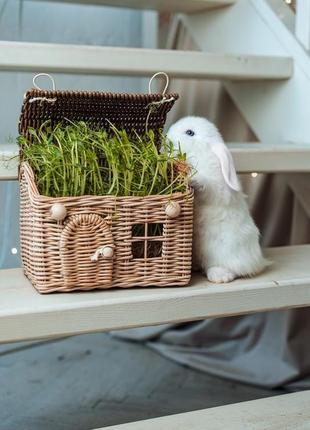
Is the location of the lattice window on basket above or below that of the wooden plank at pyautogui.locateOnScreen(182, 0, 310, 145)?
below

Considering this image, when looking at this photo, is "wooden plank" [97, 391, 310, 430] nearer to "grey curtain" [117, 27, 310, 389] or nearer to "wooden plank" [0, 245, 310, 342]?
"wooden plank" [0, 245, 310, 342]

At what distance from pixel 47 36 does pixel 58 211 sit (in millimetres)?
1197

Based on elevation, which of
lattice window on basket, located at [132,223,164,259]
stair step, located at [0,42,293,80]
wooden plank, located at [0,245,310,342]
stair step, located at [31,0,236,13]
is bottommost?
wooden plank, located at [0,245,310,342]

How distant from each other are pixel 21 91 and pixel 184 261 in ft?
3.36

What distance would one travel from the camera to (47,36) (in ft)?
6.81

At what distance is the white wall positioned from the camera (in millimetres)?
1759

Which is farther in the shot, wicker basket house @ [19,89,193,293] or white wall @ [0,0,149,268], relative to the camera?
white wall @ [0,0,149,268]

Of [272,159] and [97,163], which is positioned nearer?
[97,163]

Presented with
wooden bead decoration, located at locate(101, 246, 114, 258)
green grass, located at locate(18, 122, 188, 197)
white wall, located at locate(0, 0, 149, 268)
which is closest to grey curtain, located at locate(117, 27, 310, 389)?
white wall, located at locate(0, 0, 149, 268)

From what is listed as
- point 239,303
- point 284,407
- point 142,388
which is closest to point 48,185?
point 239,303

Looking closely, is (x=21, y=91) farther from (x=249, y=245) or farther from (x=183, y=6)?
(x=249, y=245)

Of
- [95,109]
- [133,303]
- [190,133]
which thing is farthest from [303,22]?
[133,303]

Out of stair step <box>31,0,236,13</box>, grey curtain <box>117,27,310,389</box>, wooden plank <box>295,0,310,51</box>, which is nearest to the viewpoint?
wooden plank <box>295,0,310,51</box>

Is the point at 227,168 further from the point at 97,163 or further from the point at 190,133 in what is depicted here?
the point at 97,163
